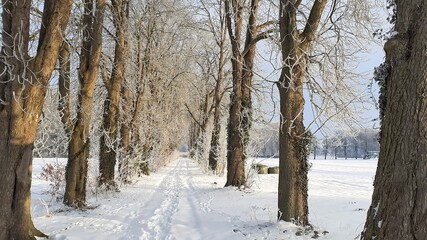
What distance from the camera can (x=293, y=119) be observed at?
6871mm

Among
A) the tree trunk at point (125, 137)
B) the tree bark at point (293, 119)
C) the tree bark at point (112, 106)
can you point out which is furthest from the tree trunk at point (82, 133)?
the tree trunk at point (125, 137)

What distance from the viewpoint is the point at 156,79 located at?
22531mm

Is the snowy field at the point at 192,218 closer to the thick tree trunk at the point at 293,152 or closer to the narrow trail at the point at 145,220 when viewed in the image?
the narrow trail at the point at 145,220

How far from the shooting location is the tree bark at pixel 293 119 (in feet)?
22.6

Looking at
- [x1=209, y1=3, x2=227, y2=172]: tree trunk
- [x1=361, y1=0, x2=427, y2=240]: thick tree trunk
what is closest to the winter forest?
[x1=361, y1=0, x2=427, y2=240]: thick tree trunk

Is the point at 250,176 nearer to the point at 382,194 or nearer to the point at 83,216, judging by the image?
the point at 83,216

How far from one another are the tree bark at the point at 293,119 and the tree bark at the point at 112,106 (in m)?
7.23

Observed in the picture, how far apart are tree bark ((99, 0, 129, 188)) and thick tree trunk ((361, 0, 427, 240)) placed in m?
10.5

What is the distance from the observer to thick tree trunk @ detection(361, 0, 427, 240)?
2992 millimetres

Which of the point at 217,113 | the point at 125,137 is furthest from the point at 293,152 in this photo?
the point at 217,113

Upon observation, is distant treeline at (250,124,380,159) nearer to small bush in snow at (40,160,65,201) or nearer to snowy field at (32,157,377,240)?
snowy field at (32,157,377,240)

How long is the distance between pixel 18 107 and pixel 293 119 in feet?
14.4

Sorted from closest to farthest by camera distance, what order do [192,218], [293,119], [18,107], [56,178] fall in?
[18,107] → [293,119] → [192,218] → [56,178]

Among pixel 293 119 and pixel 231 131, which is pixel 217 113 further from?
pixel 293 119
